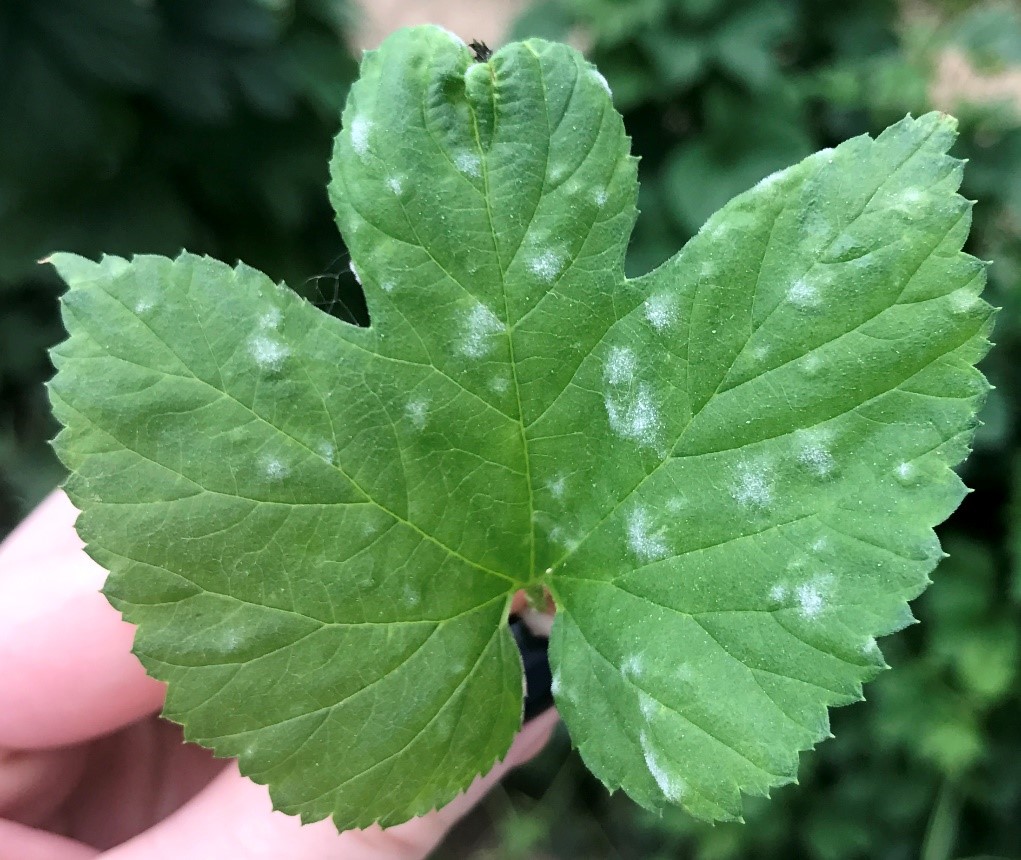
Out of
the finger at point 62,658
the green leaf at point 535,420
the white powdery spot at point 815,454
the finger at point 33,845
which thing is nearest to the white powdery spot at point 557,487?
the green leaf at point 535,420

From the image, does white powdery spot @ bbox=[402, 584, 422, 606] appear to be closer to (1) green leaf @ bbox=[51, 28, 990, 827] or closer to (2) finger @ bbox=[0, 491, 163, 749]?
(1) green leaf @ bbox=[51, 28, 990, 827]

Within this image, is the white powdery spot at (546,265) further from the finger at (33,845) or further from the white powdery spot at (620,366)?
the finger at (33,845)

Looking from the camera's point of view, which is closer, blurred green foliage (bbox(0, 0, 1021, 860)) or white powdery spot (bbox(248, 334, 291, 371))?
white powdery spot (bbox(248, 334, 291, 371))

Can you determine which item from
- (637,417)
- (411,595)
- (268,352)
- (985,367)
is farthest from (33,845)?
(985,367)

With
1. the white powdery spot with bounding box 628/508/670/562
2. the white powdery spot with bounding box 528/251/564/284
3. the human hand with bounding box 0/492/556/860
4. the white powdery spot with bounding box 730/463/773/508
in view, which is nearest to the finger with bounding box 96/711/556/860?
the human hand with bounding box 0/492/556/860

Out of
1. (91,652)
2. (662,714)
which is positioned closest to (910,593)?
(662,714)

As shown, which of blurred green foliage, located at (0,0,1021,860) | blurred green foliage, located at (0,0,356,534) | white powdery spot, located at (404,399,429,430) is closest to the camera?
white powdery spot, located at (404,399,429,430)

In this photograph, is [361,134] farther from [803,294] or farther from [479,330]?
[803,294]
